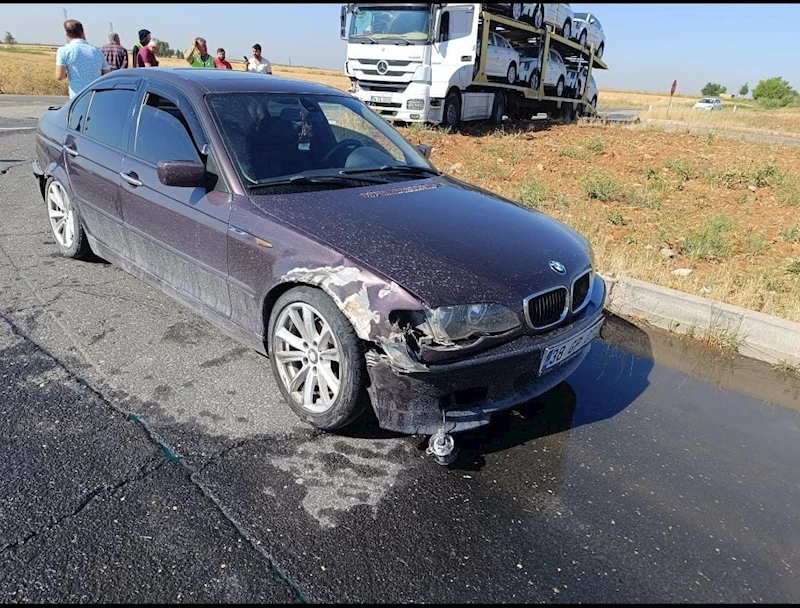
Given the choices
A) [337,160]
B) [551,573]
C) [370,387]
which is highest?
[337,160]

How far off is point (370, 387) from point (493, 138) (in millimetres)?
11726

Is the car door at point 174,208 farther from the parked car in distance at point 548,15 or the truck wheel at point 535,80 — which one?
the truck wheel at point 535,80

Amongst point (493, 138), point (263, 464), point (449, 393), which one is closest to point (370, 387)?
point (449, 393)

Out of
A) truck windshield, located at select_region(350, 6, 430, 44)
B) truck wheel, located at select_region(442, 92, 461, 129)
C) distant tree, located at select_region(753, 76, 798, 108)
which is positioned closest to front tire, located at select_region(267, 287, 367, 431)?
truck windshield, located at select_region(350, 6, 430, 44)

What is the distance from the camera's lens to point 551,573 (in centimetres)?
231

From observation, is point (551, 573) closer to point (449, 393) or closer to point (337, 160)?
point (449, 393)

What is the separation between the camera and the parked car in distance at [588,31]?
23141 mm

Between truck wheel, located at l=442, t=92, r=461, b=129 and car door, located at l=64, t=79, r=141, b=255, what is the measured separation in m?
10.5

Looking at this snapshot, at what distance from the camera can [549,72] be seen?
20234 millimetres

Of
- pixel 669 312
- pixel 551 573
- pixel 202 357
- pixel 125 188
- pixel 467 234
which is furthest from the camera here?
pixel 669 312

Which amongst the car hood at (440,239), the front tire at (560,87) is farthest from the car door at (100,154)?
the front tire at (560,87)

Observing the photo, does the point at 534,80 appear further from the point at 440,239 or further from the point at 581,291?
the point at 440,239

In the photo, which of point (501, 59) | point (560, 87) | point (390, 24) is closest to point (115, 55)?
point (390, 24)

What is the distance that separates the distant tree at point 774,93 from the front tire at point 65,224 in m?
80.7
